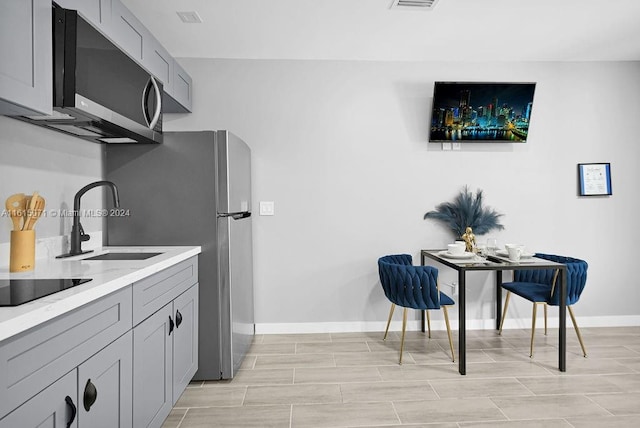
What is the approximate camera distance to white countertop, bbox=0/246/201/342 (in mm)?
1042

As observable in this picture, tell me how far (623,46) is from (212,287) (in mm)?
3871

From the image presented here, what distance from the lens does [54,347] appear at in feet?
3.86

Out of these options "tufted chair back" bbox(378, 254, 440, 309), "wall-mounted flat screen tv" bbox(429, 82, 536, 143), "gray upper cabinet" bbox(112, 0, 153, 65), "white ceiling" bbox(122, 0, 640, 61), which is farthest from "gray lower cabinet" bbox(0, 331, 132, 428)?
"wall-mounted flat screen tv" bbox(429, 82, 536, 143)

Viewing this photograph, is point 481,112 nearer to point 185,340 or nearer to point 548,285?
point 548,285

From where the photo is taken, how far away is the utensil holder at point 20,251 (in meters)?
1.74

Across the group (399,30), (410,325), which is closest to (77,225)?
(399,30)

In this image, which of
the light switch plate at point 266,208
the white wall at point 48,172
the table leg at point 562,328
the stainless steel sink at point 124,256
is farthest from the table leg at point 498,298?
the white wall at point 48,172

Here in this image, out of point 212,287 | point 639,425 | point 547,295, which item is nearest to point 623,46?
point 547,295

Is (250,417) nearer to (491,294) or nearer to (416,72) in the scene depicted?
(491,294)

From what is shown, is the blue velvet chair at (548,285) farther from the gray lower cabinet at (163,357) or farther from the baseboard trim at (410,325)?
the gray lower cabinet at (163,357)

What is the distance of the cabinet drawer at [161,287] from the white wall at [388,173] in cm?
128

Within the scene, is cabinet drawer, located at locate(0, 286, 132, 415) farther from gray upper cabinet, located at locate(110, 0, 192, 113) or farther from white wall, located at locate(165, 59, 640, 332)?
white wall, located at locate(165, 59, 640, 332)

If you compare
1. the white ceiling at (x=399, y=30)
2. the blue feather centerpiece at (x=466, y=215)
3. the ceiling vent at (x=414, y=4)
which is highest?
the white ceiling at (x=399, y=30)

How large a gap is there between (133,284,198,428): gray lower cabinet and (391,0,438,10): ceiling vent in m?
2.24
